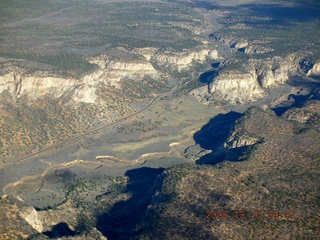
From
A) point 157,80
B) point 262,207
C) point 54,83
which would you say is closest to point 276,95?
point 157,80

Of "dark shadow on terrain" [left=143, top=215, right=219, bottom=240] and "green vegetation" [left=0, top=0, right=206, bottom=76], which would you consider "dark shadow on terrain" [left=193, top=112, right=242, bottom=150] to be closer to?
"green vegetation" [left=0, top=0, right=206, bottom=76]

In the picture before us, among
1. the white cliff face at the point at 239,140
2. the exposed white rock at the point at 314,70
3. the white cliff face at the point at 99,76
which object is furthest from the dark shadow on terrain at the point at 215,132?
the exposed white rock at the point at 314,70

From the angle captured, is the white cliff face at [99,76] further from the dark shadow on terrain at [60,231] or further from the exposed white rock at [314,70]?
the dark shadow on terrain at [60,231]

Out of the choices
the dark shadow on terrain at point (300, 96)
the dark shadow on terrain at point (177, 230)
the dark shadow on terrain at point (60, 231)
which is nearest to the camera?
the dark shadow on terrain at point (177, 230)

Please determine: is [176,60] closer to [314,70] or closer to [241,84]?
[241,84]

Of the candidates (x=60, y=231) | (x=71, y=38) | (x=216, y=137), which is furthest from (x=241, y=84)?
(x=60, y=231)
